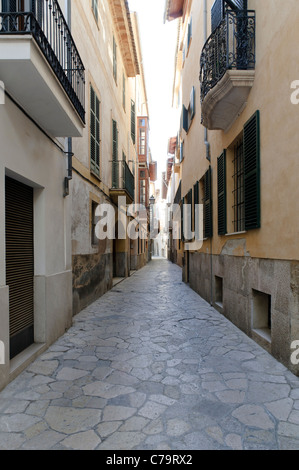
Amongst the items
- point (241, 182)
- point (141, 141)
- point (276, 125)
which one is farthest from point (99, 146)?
point (141, 141)

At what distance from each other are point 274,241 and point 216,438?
2716 mm

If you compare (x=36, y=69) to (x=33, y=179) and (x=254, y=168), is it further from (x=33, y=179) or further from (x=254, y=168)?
(x=254, y=168)

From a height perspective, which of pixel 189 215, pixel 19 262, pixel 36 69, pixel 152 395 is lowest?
pixel 152 395

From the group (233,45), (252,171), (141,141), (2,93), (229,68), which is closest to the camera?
(2,93)

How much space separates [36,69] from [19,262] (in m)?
2.53

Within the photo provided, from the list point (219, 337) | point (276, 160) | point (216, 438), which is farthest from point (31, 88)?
point (219, 337)

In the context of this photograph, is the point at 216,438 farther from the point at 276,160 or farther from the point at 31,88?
the point at 31,88

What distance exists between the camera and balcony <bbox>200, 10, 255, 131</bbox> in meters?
5.25

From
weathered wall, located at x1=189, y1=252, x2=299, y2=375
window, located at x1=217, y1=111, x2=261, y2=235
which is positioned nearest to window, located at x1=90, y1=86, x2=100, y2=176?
window, located at x1=217, y1=111, x2=261, y2=235

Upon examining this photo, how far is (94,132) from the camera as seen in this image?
29.9 ft

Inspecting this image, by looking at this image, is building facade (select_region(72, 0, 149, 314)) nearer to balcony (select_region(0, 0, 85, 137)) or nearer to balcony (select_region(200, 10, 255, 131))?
balcony (select_region(0, 0, 85, 137))

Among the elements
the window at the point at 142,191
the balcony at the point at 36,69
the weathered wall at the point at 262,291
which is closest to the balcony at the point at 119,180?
the weathered wall at the point at 262,291

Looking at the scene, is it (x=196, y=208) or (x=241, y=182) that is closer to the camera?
(x=241, y=182)

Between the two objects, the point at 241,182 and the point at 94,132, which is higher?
the point at 94,132
